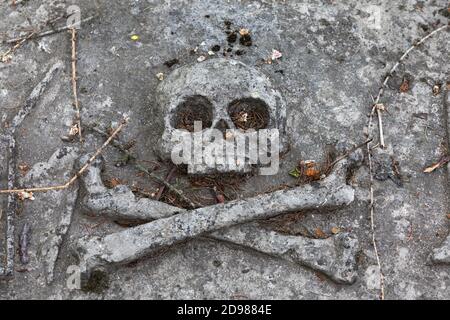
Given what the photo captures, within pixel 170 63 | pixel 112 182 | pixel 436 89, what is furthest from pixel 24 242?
pixel 436 89

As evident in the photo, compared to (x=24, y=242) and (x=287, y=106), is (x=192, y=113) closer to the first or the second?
(x=287, y=106)

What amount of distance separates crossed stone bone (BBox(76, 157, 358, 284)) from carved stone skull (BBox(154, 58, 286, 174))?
0.33 m

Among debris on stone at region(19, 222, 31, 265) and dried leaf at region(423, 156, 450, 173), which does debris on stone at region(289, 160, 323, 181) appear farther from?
debris on stone at region(19, 222, 31, 265)

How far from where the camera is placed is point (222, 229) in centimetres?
379

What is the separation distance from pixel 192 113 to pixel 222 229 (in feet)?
2.81

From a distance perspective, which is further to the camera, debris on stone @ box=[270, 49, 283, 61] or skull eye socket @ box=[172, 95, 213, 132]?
debris on stone @ box=[270, 49, 283, 61]

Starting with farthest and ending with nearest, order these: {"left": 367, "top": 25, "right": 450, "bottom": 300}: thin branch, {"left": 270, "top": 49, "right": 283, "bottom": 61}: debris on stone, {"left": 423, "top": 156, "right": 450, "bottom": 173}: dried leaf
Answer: {"left": 270, "top": 49, "right": 283, "bottom": 61}: debris on stone < {"left": 423, "top": 156, "right": 450, "bottom": 173}: dried leaf < {"left": 367, "top": 25, "right": 450, "bottom": 300}: thin branch

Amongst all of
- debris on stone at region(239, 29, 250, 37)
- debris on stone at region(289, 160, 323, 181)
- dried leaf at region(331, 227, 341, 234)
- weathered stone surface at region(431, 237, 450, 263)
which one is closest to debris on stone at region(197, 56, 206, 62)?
debris on stone at region(239, 29, 250, 37)

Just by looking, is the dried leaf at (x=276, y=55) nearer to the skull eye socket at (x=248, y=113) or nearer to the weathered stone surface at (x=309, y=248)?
the skull eye socket at (x=248, y=113)

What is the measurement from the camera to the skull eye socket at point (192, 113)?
13.3 feet

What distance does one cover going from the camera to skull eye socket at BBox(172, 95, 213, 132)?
13.3 feet

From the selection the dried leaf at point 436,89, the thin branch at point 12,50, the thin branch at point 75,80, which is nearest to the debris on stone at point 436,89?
the dried leaf at point 436,89
